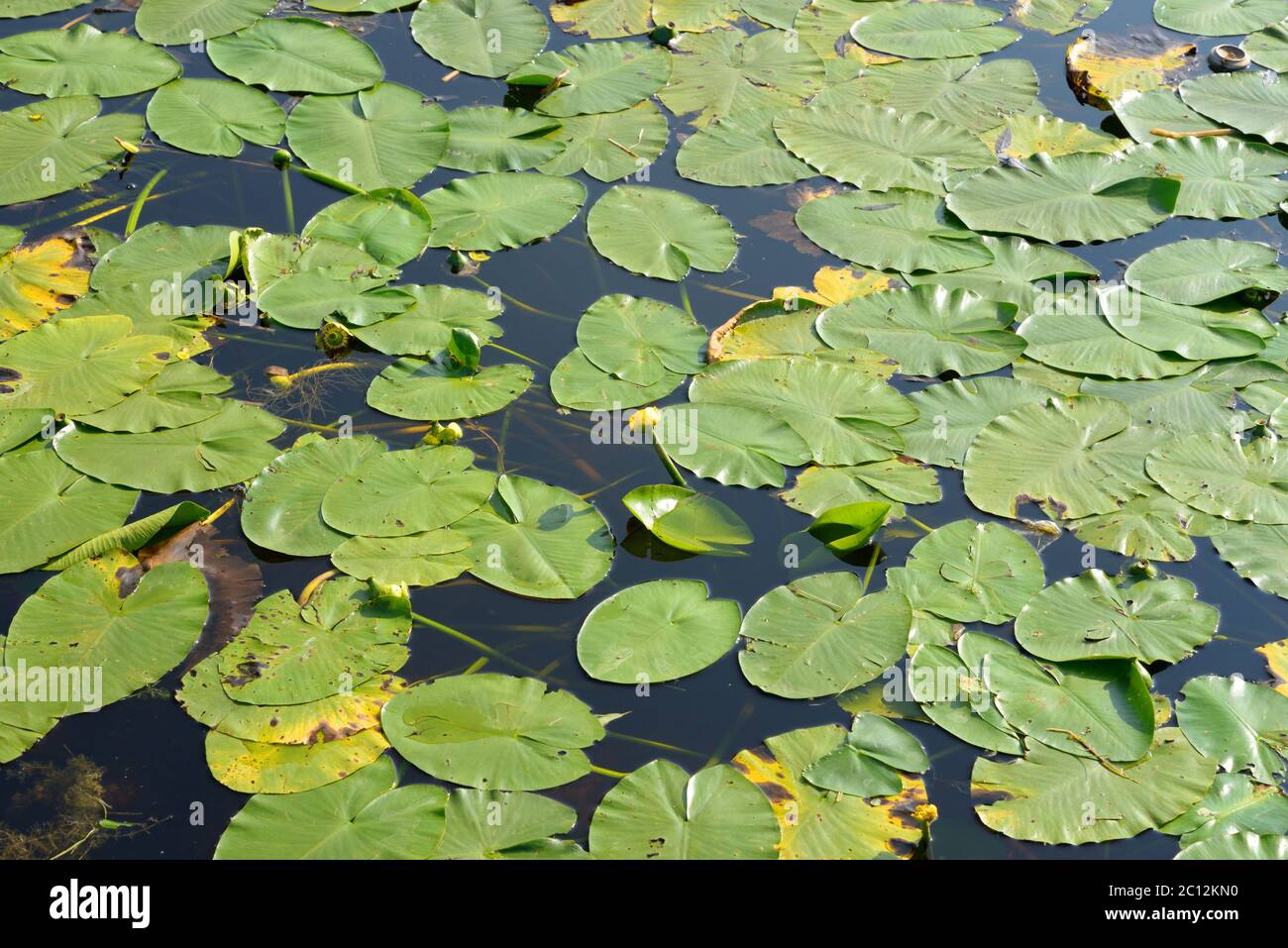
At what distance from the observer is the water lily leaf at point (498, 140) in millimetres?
4855

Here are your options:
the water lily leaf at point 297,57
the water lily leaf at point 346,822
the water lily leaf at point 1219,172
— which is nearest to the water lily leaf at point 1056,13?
the water lily leaf at point 1219,172

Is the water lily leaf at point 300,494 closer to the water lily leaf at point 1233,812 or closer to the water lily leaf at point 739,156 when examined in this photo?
the water lily leaf at point 739,156

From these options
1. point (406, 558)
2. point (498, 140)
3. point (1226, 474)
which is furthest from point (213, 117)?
point (1226, 474)

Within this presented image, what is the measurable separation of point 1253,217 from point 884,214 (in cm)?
159

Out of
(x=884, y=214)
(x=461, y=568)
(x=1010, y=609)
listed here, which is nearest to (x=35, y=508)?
(x=461, y=568)

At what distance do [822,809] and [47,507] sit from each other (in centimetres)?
245

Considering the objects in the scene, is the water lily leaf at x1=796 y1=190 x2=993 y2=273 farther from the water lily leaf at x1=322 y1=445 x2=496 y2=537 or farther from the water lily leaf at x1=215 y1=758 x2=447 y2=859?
the water lily leaf at x1=215 y1=758 x2=447 y2=859

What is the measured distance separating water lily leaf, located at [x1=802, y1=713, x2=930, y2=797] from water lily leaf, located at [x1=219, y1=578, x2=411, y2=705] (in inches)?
47.1

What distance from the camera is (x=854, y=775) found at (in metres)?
2.94

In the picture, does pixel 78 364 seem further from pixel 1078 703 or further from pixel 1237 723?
pixel 1237 723

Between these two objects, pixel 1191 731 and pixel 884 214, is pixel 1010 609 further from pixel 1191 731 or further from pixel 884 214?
pixel 884 214

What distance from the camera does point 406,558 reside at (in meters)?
3.39

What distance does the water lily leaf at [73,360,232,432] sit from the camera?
146 inches

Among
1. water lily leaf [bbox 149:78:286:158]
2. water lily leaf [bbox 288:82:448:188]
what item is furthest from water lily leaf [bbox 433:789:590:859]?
water lily leaf [bbox 149:78:286:158]
